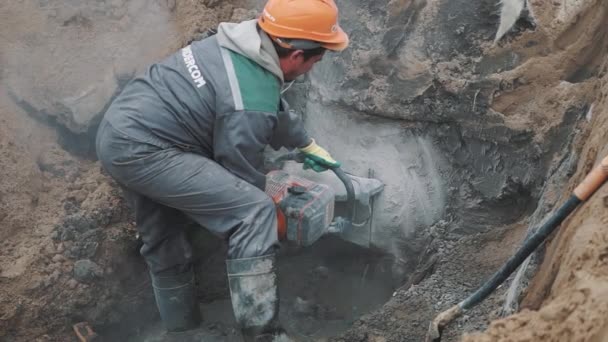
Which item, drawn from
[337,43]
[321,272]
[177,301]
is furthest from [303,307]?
[337,43]

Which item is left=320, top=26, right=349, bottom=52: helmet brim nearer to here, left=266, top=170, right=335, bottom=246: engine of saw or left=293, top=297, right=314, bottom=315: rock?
left=266, top=170, right=335, bottom=246: engine of saw

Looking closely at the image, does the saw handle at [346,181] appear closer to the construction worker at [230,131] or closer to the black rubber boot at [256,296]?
the construction worker at [230,131]

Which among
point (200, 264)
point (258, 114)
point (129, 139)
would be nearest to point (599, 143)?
point (258, 114)

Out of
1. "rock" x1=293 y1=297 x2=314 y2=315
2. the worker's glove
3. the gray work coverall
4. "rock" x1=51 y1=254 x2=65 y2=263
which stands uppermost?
the gray work coverall

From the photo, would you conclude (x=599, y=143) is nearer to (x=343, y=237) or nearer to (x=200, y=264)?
(x=343, y=237)

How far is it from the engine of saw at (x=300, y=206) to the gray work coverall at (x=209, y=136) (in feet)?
0.77

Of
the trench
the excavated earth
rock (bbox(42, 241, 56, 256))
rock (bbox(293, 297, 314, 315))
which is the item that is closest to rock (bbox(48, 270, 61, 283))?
the excavated earth

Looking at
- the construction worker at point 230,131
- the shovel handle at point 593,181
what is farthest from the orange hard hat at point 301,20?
the shovel handle at point 593,181

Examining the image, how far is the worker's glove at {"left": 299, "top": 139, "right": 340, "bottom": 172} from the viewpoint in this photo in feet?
11.9

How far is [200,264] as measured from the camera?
13.5 feet

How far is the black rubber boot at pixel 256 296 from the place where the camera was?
3.03 m

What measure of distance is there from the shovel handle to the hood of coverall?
5.23 feet

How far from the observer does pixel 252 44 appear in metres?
3.00

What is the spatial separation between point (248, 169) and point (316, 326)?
1.49 meters
